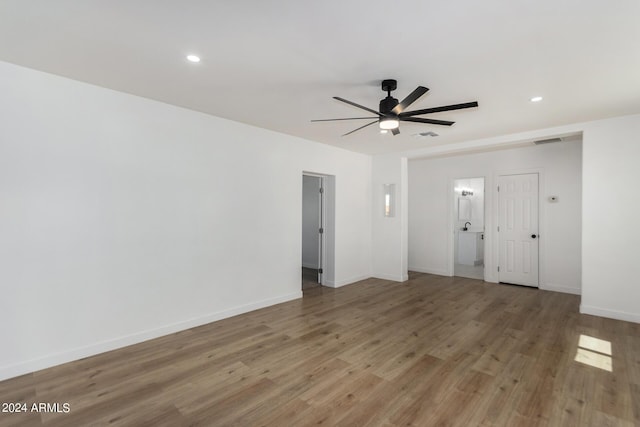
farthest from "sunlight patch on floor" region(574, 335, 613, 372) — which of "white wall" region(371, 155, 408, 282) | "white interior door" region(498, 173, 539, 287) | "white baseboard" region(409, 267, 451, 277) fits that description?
"white baseboard" region(409, 267, 451, 277)

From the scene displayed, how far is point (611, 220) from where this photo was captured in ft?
13.9

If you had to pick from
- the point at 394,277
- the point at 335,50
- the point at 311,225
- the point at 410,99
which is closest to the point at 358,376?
the point at 410,99

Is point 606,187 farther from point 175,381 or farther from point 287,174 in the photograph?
point 175,381

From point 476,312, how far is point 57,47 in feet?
18.9

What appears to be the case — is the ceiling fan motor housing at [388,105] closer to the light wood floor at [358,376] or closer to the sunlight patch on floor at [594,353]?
the light wood floor at [358,376]

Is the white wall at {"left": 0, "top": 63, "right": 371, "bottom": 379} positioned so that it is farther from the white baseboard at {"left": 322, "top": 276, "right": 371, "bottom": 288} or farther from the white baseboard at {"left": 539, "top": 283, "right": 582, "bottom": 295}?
the white baseboard at {"left": 539, "top": 283, "right": 582, "bottom": 295}

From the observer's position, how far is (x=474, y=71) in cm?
280

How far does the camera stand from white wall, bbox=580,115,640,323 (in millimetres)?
4102

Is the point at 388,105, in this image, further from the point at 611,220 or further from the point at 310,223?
the point at 310,223

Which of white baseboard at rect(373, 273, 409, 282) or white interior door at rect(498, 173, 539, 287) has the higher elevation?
white interior door at rect(498, 173, 539, 287)

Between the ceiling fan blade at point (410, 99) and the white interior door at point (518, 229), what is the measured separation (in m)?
4.58

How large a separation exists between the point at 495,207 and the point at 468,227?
9.22ft

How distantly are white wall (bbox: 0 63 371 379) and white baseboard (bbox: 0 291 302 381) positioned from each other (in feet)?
0.04

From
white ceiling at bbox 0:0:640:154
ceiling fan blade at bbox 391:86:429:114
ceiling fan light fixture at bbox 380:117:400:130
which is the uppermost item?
white ceiling at bbox 0:0:640:154
